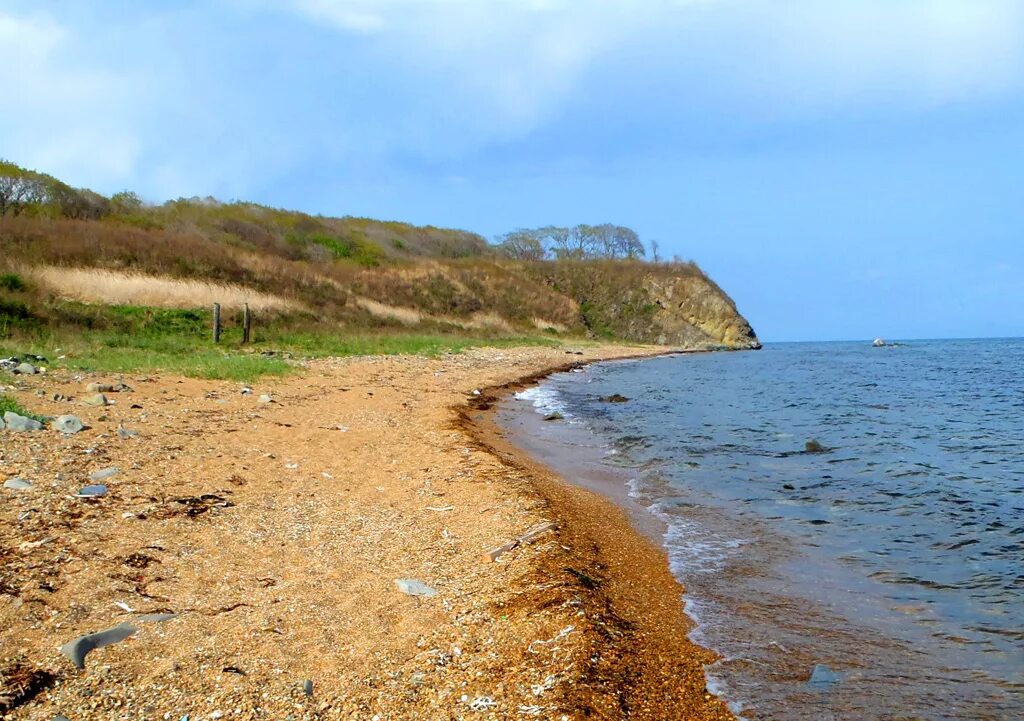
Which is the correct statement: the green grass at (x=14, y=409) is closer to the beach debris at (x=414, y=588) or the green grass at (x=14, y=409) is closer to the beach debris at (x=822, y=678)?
the beach debris at (x=414, y=588)

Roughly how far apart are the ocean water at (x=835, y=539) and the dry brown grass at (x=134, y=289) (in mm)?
15669

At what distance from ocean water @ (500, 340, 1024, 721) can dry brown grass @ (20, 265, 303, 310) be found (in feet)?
51.4

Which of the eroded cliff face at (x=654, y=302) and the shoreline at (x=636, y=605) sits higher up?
the eroded cliff face at (x=654, y=302)

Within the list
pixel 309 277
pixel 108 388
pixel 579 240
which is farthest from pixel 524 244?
pixel 108 388

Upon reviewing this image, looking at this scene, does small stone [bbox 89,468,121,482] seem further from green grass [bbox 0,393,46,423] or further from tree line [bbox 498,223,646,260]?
tree line [bbox 498,223,646,260]

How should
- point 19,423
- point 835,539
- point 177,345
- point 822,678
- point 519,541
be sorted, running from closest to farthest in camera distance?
point 822,678 → point 519,541 → point 835,539 → point 19,423 → point 177,345

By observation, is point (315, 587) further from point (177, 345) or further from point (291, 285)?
point (291, 285)

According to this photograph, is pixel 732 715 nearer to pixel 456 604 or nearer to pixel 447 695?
pixel 447 695

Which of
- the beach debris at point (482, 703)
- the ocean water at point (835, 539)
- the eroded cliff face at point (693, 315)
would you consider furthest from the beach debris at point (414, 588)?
the eroded cliff face at point (693, 315)

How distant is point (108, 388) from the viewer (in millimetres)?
10234

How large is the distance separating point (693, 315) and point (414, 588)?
67.9 meters

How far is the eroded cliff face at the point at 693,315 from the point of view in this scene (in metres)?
68.1

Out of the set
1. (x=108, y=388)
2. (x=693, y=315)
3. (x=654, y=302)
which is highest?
A: (x=654, y=302)

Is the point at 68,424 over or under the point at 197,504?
over
